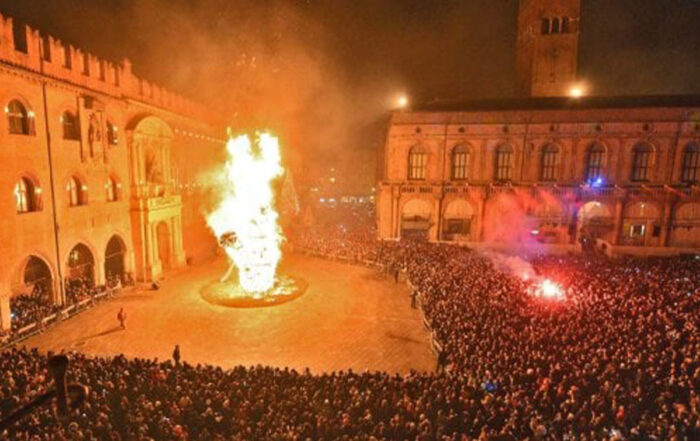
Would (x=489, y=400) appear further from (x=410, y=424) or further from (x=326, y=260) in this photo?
(x=326, y=260)

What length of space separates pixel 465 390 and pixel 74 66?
2737 centimetres

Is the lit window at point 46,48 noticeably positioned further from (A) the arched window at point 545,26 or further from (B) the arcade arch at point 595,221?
(A) the arched window at point 545,26

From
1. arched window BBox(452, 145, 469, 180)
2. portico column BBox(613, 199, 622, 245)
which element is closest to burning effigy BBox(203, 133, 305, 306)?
arched window BBox(452, 145, 469, 180)

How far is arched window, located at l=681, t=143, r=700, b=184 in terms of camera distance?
122ft

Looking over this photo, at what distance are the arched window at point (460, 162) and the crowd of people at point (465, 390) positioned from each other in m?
21.7

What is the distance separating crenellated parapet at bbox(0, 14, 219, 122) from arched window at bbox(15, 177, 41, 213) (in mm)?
5854

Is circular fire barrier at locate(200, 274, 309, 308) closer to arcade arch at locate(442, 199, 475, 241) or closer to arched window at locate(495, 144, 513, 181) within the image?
arcade arch at locate(442, 199, 475, 241)

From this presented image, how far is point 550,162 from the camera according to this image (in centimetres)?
3888

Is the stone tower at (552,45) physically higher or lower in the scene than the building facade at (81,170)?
higher

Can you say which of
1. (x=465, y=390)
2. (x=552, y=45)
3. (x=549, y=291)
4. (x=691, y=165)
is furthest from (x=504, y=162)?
(x=465, y=390)

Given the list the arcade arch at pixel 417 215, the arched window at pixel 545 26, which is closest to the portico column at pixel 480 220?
the arcade arch at pixel 417 215

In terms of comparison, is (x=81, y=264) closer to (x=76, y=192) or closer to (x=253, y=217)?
(x=76, y=192)

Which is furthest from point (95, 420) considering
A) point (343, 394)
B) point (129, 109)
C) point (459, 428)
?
point (129, 109)

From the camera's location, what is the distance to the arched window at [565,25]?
158ft
